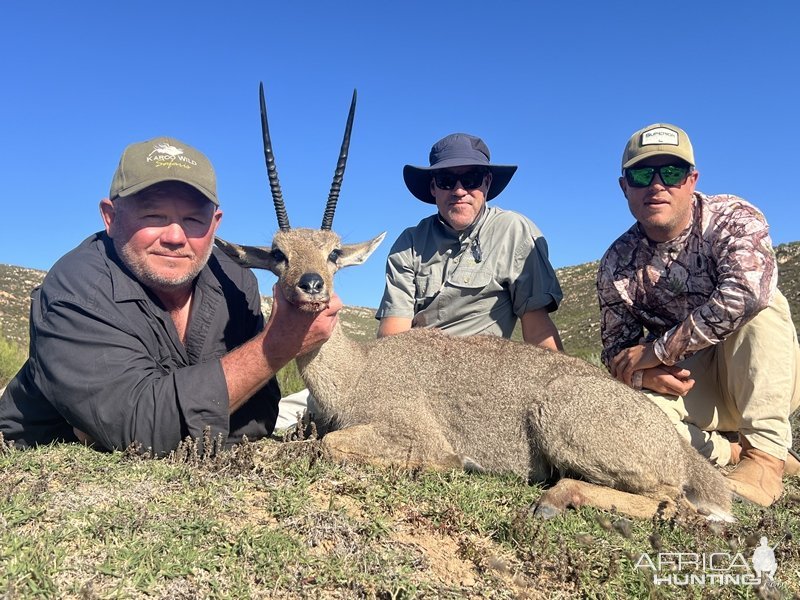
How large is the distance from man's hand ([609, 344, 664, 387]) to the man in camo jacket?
0.01 meters

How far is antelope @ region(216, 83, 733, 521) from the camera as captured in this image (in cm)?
601

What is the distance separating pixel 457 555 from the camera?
14.3 ft

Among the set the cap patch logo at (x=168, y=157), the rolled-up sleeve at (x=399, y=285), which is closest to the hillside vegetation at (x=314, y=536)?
the cap patch logo at (x=168, y=157)

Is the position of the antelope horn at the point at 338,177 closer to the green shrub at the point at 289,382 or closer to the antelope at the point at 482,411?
the antelope at the point at 482,411

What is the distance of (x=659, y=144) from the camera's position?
7.88 m

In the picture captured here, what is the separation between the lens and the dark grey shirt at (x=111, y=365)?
579 centimetres

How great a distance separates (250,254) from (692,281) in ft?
17.9

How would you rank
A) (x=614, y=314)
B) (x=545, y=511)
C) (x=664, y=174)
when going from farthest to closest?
1. (x=614, y=314)
2. (x=664, y=174)
3. (x=545, y=511)

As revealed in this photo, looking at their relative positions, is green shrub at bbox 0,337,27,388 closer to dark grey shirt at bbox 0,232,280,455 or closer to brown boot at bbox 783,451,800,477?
dark grey shirt at bbox 0,232,280,455

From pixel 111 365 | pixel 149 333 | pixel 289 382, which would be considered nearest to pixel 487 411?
pixel 149 333

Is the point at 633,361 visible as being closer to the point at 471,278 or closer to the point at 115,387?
the point at 471,278

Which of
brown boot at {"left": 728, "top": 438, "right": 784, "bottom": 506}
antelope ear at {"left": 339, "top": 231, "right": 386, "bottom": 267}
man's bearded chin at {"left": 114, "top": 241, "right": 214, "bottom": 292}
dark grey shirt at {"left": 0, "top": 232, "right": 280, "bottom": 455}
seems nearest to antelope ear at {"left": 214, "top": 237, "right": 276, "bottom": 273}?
dark grey shirt at {"left": 0, "top": 232, "right": 280, "bottom": 455}

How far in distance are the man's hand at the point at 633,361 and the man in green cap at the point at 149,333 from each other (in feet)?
12.4

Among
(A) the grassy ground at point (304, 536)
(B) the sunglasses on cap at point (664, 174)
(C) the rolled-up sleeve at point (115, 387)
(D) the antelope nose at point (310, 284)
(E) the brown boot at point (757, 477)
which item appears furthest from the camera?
(B) the sunglasses on cap at point (664, 174)
